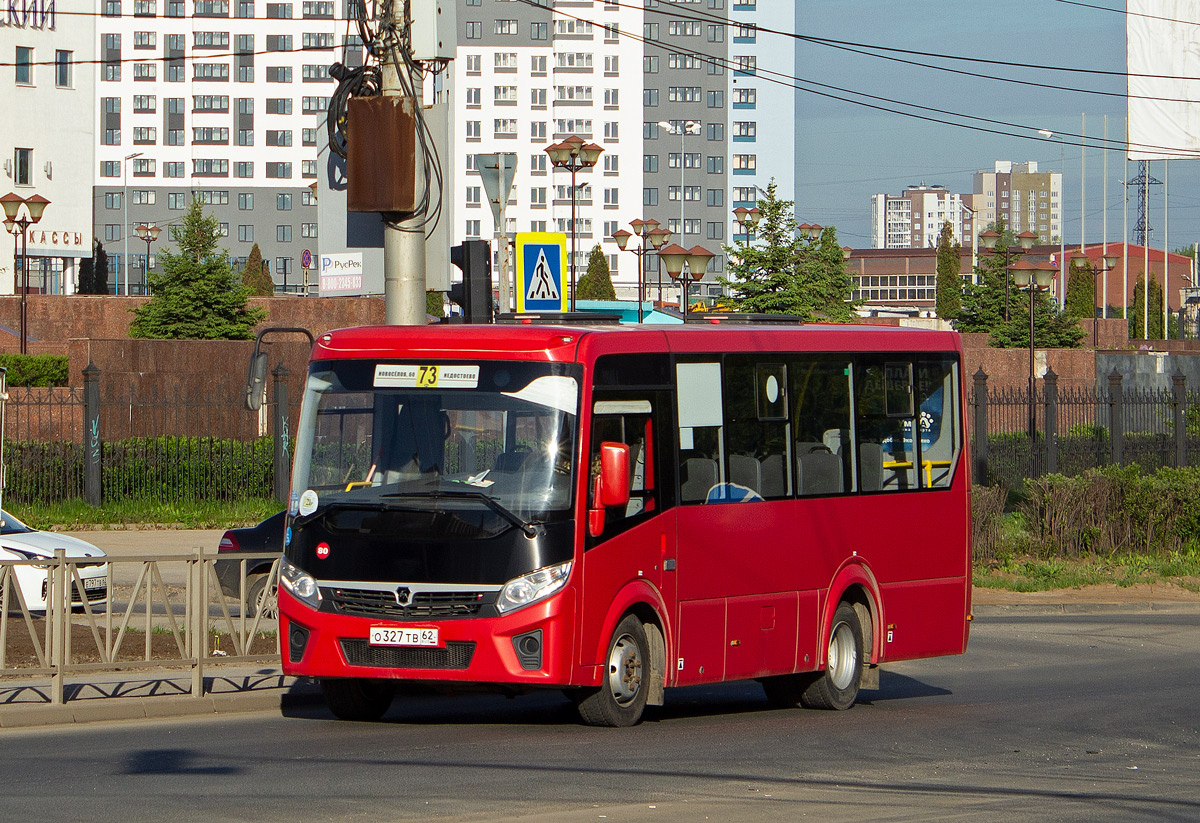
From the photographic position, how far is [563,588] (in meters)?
10.3

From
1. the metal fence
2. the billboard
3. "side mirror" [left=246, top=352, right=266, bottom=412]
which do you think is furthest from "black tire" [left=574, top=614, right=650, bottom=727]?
the billboard

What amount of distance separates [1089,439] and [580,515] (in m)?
20.1

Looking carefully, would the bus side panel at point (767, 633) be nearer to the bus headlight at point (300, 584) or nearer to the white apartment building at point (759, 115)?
the bus headlight at point (300, 584)

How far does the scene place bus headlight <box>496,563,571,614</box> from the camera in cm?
1028

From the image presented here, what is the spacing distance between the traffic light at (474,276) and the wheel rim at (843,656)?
13.3ft

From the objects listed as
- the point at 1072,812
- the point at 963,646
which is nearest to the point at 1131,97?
the point at 963,646

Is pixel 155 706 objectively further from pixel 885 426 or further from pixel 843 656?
→ pixel 885 426

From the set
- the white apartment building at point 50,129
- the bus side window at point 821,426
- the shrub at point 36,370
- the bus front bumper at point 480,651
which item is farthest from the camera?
the white apartment building at point 50,129

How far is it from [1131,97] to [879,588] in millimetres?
28548

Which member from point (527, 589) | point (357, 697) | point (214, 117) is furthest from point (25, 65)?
point (527, 589)

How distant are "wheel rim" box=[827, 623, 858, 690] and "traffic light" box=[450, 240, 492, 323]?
405cm

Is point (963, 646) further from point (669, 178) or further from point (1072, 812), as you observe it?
point (669, 178)

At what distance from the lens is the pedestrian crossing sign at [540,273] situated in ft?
57.0

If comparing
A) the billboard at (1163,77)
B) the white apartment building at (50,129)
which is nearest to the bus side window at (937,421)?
the billboard at (1163,77)
